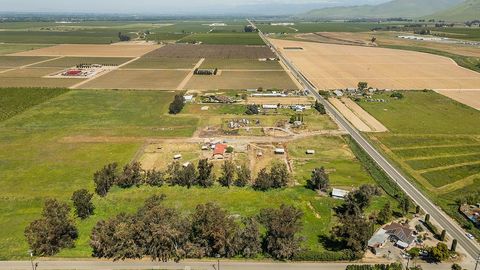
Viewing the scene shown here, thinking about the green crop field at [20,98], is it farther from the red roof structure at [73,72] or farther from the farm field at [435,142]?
the farm field at [435,142]

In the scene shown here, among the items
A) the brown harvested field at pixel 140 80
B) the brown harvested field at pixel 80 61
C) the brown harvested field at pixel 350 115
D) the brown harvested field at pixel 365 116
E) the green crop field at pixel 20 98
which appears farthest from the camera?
the brown harvested field at pixel 80 61

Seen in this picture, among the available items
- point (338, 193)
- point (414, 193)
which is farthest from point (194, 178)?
point (414, 193)

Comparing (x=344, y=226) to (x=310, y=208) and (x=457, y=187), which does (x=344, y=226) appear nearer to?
(x=310, y=208)

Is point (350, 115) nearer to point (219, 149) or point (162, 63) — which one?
point (219, 149)

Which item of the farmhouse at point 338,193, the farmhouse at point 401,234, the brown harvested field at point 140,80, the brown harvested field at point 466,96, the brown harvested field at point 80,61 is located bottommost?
the farmhouse at point 401,234

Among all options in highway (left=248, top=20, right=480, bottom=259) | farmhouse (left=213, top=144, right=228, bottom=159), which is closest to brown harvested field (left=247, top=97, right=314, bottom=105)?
highway (left=248, top=20, right=480, bottom=259)

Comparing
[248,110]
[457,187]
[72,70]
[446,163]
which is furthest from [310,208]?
[72,70]

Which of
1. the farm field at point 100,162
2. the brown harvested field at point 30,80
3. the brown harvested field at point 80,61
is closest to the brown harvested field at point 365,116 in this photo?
the farm field at point 100,162
